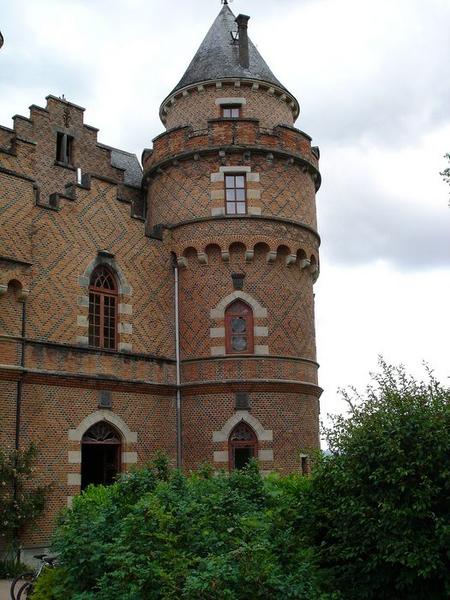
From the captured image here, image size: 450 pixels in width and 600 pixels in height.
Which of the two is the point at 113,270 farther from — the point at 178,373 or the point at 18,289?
the point at 178,373

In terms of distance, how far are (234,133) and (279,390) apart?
28.1ft

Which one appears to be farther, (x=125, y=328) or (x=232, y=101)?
(x=232, y=101)

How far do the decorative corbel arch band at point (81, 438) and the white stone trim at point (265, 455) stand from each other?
12.1 ft

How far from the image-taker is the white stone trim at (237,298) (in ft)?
70.5

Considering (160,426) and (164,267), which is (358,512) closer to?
(160,426)

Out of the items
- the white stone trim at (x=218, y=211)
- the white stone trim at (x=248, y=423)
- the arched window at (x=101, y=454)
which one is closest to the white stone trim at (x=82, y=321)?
the arched window at (x=101, y=454)

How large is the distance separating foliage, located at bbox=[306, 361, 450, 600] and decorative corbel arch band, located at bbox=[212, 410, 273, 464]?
10.9 meters

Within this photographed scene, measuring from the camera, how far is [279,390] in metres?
21.0

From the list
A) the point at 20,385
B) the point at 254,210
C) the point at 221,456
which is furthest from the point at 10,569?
the point at 254,210

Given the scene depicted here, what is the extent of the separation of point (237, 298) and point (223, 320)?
2.72ft

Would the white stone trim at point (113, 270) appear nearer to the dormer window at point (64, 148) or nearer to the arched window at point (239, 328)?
the arched window at point (239, 328)

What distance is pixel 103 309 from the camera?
20344mm

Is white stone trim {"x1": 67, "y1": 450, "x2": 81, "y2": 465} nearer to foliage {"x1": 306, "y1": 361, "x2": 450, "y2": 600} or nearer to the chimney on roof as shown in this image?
foliage {"x1": 306, "y1": 361, "x2": 450, "y2": 600}

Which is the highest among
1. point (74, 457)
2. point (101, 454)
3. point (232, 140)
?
point (232, 140)
